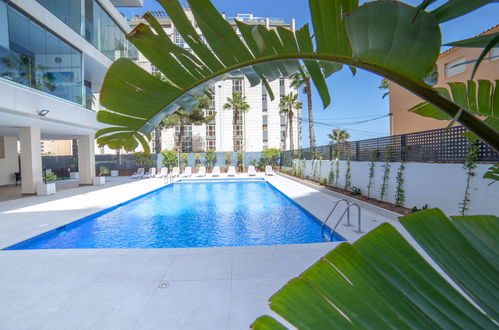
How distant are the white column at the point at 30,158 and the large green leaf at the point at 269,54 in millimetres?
13439

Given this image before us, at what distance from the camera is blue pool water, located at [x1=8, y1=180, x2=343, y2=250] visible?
6.24 meters

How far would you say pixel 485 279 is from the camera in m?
0.75

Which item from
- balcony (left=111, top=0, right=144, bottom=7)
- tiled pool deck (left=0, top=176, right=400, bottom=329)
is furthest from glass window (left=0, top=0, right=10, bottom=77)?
balcony (left=111, top=0, right=144, bottom=7)

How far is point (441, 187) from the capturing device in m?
6.44

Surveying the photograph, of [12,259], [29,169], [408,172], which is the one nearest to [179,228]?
[12,259]

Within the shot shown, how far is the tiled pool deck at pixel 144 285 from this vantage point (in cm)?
277

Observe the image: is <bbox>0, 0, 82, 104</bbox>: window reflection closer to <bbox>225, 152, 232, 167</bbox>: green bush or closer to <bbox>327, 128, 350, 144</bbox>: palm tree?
<bbox>225, 152, 232, 167</bbox>: green bush

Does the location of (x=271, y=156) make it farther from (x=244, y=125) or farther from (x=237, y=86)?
(x=237, y=86)

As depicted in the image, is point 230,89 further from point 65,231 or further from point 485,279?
point 485,279

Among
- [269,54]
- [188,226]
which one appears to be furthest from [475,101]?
[188,226]

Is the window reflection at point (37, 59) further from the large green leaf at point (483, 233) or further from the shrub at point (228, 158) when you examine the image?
the shrub at point (228, 158)

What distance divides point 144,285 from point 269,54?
3.60 m

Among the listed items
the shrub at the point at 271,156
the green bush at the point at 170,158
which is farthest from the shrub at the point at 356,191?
the green bush at the point at 170,158

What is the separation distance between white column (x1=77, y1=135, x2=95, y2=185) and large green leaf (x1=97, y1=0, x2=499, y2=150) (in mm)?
16549
